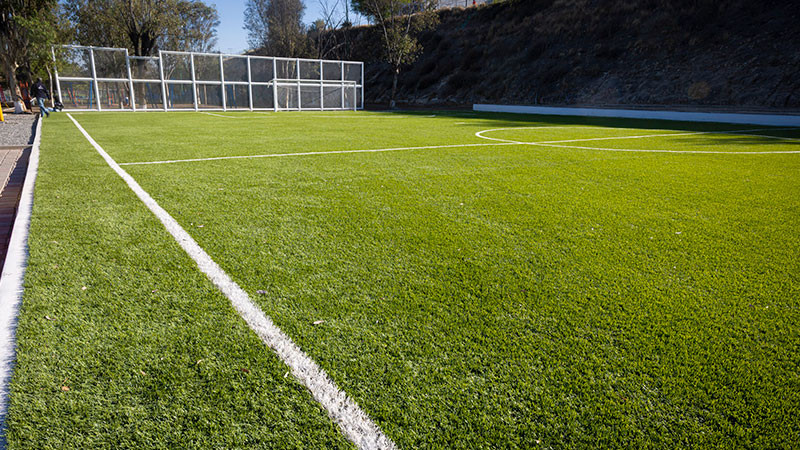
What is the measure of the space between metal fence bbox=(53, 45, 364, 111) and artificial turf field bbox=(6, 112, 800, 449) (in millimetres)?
20531

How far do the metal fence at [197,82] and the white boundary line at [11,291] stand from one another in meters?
20.7

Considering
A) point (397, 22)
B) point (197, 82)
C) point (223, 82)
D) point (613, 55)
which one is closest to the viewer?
point (197, 82)

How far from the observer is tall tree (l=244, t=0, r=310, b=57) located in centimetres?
3638

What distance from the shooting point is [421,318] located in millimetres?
2018

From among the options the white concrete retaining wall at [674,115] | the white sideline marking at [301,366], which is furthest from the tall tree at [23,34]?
the white sideline marking at [301,366]

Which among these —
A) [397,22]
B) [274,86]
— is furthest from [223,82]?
[397,22]

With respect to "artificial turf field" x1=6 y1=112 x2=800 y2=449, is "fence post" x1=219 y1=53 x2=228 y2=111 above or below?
above

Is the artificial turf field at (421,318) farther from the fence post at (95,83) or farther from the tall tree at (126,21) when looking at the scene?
the tall tree at (126,21)

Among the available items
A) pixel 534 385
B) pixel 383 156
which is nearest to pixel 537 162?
pixel 383 156

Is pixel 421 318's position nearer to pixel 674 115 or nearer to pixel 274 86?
pixel 674 115

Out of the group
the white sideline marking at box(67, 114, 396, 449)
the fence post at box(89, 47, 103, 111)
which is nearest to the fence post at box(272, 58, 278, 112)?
the fence post at box(89, 47, 103, 111)

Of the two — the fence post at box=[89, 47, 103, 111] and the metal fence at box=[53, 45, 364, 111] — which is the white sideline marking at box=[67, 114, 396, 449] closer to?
the metal fence at box=[53, 45, 364, 111]

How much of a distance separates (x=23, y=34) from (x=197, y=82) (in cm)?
706

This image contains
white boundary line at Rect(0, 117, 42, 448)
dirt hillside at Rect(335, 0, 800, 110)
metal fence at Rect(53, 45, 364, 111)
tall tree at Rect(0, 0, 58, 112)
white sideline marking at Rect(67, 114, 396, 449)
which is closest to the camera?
white sideline marking at Rect(67, 114, 396, 449)
